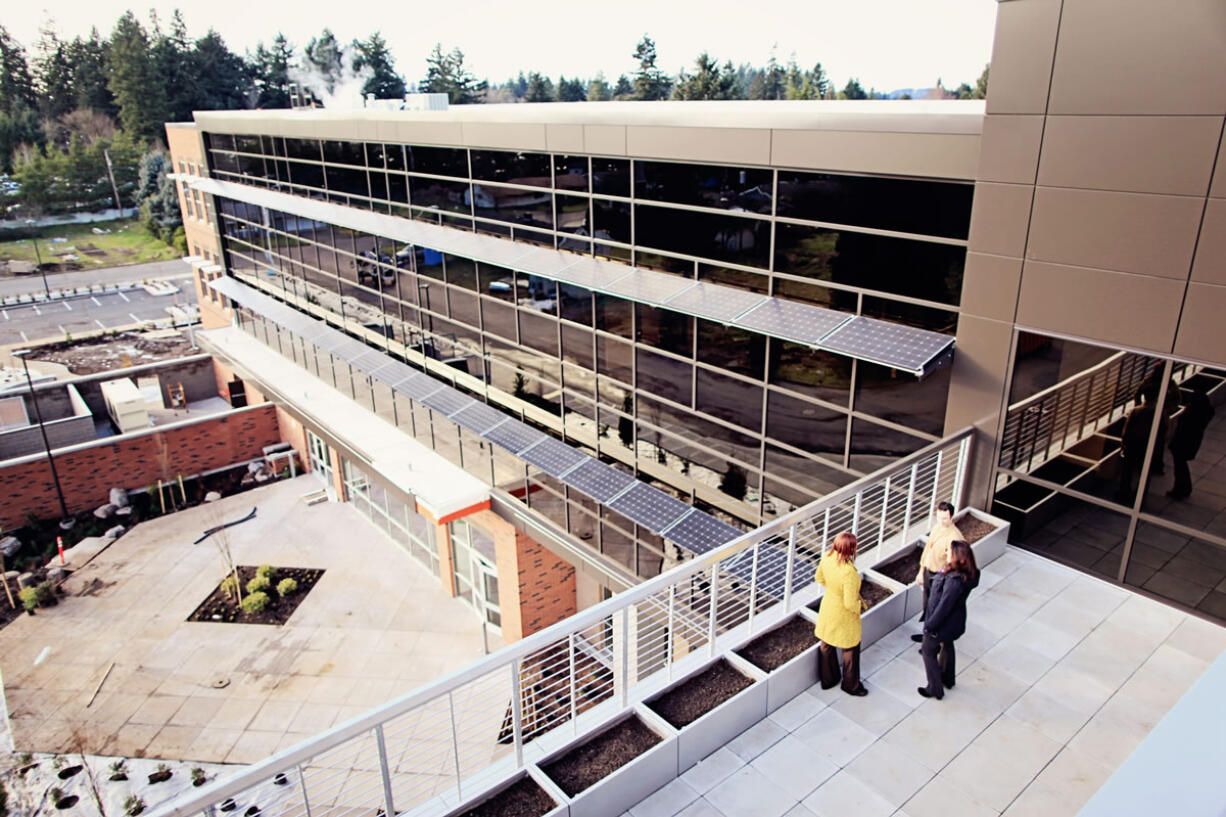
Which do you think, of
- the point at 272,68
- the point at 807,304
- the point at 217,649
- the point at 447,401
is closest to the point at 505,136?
the point at 447,401

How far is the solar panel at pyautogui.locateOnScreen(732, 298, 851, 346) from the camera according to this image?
27.5 ft

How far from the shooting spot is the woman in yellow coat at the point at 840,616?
548cm

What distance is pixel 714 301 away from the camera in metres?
9.69

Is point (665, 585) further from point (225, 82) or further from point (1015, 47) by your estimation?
point (225, 82)

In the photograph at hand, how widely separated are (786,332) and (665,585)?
4.15 meters

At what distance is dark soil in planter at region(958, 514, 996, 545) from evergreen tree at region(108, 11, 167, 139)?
79.8 m

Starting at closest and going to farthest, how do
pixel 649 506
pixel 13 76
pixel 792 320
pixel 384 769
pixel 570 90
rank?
pixel 384 769 < pixel 792 320 < pixel 649 506 < pixel 13 76 < pixel 570 90

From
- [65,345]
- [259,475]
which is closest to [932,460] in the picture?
[259,475]

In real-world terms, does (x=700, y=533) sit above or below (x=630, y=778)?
below

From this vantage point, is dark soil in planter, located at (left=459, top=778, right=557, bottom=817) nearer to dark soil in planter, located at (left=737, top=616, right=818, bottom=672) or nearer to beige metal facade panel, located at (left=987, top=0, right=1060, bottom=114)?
dark soil in planter, located at (left=737, top=616, right=818, bottom=672)

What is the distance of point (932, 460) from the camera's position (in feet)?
26.3

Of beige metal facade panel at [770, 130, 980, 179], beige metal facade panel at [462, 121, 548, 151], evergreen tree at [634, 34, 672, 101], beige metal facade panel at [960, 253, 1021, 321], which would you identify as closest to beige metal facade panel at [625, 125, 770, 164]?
beige metal facade panel at [770, 130, 980, 179]

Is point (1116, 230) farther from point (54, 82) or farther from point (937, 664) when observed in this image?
point (54, 82)

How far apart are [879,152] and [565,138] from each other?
5.07 m
